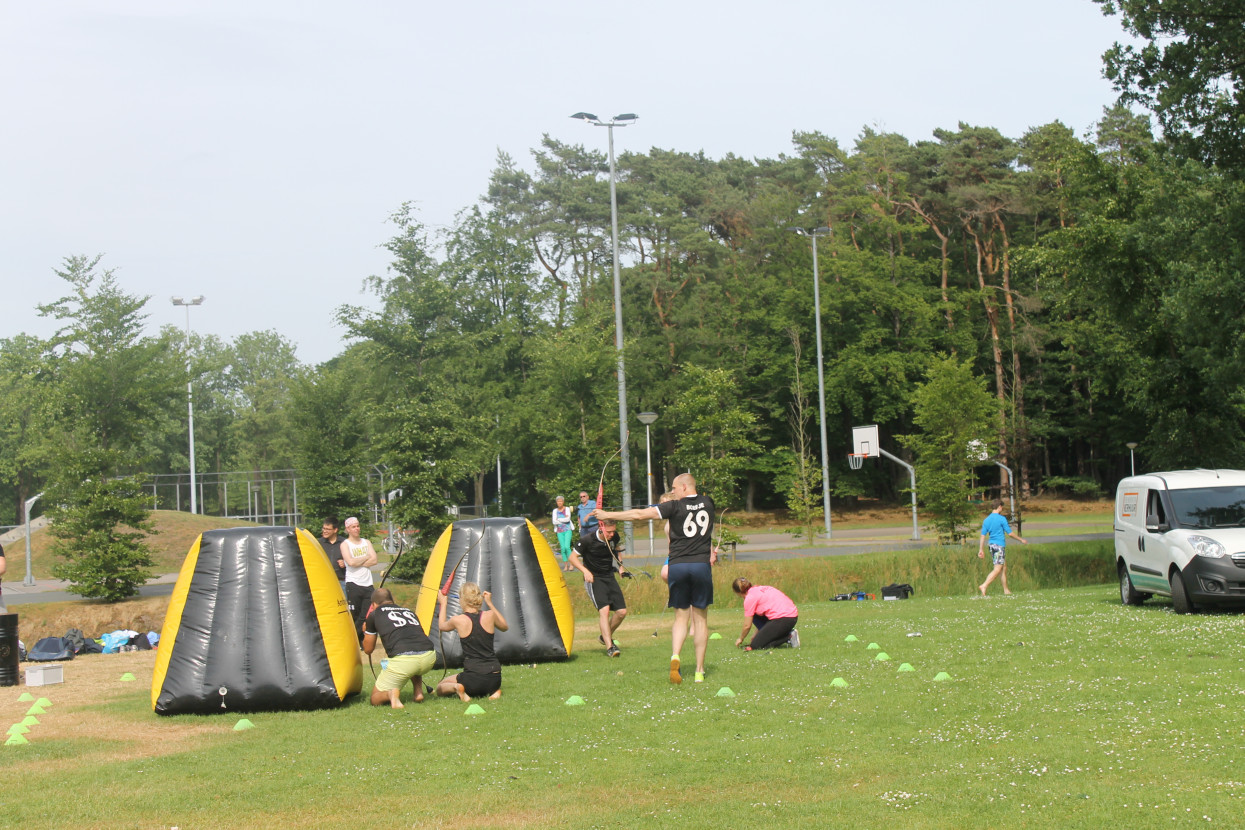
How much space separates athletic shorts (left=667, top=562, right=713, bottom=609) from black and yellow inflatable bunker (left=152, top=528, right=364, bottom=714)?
10.6ft

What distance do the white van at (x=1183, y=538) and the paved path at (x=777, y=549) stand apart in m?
11.5

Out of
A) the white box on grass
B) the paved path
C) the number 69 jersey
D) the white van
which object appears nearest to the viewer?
the number 69 jersey

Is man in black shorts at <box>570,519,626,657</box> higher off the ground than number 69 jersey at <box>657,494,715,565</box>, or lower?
lower

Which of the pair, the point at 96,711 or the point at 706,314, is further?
the point at 706,314

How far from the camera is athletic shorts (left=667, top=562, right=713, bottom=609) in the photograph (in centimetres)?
971

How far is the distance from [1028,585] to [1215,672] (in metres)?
15.2

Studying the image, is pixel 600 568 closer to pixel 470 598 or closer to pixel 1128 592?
pixel 470 598

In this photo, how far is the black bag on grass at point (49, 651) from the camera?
1538 cm

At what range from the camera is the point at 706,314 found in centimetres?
5272

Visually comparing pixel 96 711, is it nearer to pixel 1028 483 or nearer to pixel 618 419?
pixel 618 419

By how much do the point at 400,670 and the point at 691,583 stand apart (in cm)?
283

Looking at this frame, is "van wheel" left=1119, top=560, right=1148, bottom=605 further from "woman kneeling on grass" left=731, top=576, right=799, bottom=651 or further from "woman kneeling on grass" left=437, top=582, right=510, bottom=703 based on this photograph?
"woman kneeling on grass" left=437, top=582, right=510, bottom=703

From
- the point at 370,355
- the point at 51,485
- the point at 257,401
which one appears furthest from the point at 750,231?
the point at 257,401

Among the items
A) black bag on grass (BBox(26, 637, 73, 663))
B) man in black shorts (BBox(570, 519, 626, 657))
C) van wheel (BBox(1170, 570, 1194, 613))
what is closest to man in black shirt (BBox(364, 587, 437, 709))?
man in black shorts (BBox(570, 519, 626, 657))
